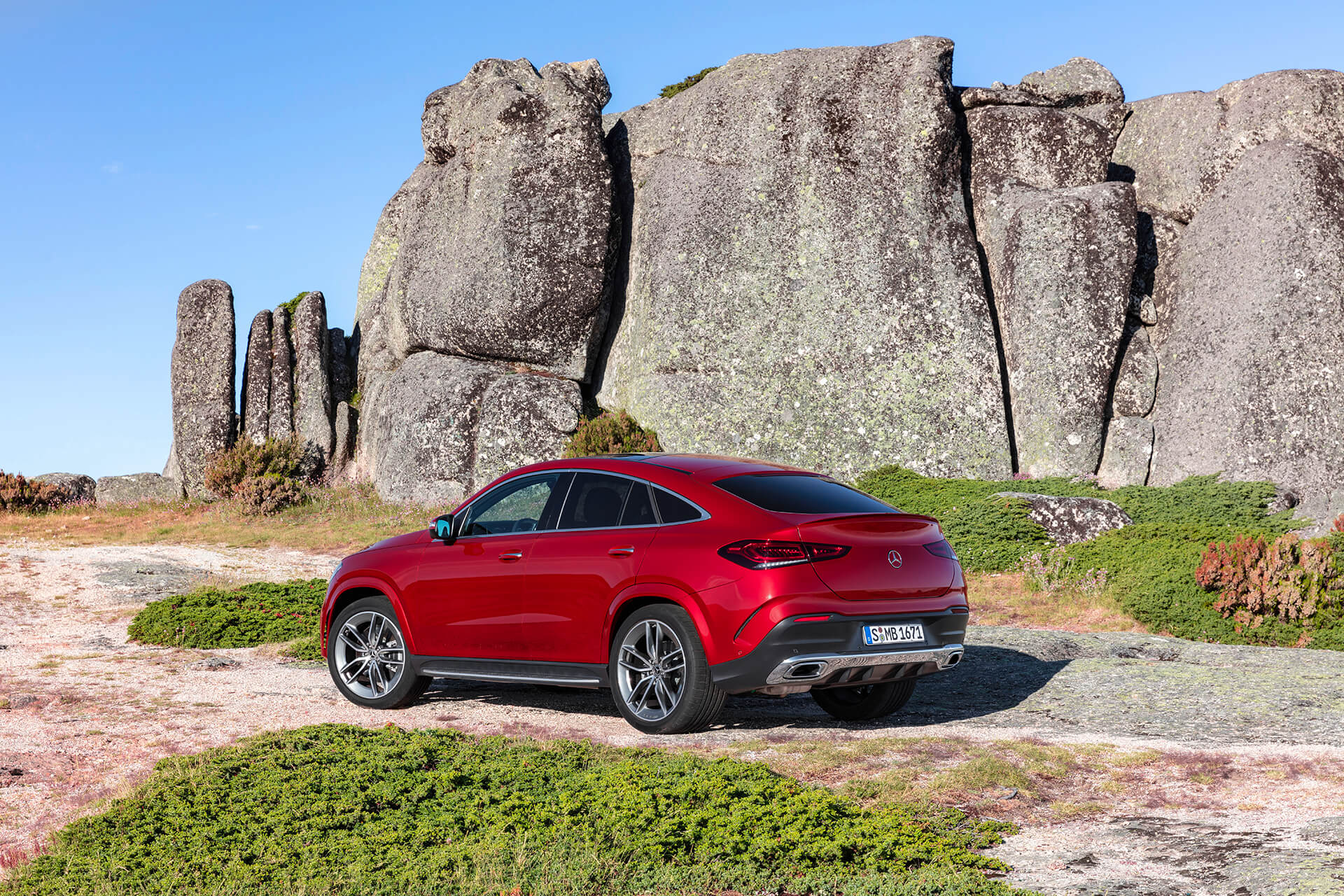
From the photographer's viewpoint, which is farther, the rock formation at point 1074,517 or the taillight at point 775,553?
the rock formation at point 1074,517

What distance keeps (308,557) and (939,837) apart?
47.3 feet

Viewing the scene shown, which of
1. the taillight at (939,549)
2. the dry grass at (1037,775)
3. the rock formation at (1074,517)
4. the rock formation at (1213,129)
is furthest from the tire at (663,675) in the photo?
the rock formation at (1213,129)

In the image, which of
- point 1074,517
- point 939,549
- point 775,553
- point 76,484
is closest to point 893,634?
point 939,549

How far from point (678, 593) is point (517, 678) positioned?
150cm

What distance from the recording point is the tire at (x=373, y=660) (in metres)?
8.27

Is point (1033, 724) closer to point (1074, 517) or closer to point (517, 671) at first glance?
point (517, 671)

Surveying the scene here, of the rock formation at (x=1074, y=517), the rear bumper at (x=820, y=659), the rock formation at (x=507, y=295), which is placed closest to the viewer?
the rear bumper at (x=820, y=659)

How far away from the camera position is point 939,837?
4965 millimetres

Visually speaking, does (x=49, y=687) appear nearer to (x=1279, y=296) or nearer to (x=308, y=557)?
(x=308, y=557)

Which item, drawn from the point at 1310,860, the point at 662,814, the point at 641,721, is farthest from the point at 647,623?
the point at 1310,860

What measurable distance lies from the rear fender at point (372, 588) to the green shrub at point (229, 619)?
2.24 m

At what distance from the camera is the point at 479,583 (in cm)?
782

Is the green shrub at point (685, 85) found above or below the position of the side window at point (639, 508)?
above

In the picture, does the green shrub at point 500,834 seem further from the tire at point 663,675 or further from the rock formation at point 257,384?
the rock formation at point 257,384
